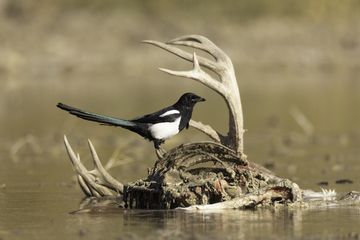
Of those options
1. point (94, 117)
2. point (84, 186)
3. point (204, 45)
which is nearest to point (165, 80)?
point (84, 186)

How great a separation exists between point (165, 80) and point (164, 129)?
24.3 meters

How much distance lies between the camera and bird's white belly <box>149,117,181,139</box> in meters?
9.78

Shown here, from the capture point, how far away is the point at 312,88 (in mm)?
29312

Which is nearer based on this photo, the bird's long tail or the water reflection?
the water reflection

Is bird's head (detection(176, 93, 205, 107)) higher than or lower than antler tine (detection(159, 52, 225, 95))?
lower

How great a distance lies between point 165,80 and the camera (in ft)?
112

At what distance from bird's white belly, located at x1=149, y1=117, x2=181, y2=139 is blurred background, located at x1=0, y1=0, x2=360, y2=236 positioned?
58.9 inches

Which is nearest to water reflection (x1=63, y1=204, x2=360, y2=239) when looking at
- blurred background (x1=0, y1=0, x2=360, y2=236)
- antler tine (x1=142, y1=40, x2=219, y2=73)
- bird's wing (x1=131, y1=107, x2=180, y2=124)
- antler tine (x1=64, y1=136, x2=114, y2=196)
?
bird's wing (x1=131, y1=107, x2=180, y2=124)

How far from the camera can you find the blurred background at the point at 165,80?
14.6 meters

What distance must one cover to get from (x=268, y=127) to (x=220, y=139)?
912 cm

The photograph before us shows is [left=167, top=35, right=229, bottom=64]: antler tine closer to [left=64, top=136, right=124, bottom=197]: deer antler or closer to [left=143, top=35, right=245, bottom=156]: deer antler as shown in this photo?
[left=143, top=35, right=245, bottom=156]: deer antler

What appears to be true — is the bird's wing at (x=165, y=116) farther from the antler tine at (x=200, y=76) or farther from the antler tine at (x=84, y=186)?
the antler tine at (x=84, y=186)

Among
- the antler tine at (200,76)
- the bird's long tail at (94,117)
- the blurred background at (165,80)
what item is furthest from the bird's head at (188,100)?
the blurred background at (165,80)

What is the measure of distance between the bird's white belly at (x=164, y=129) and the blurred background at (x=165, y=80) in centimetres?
150
